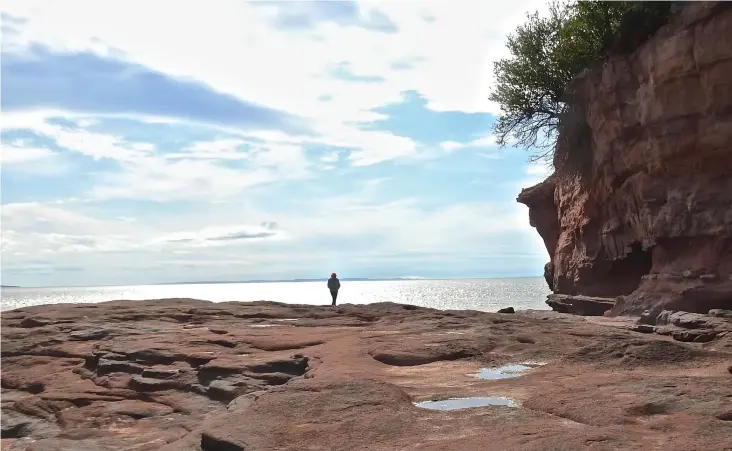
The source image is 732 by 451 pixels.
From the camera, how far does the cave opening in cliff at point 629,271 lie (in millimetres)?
23859

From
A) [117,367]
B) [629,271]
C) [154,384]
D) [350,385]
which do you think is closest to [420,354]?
[350,385]

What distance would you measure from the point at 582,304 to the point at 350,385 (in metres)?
19.6

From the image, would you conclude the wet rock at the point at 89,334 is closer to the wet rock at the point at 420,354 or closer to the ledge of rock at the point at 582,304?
the wet rock at the point at 420,354

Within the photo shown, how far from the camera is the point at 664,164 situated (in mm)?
19703

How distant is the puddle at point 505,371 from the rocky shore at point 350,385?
9 cm

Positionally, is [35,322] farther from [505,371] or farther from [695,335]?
[695,335]

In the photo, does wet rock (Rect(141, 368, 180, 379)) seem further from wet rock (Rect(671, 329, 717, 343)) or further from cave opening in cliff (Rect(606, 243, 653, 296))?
cave opening in cliff (Rect(606, 243, 653, 296))

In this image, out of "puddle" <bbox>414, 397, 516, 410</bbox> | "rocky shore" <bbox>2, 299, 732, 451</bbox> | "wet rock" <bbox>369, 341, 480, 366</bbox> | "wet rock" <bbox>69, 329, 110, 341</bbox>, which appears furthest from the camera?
"wet rock" <bbox>69, 329, 110, 341</bbox>

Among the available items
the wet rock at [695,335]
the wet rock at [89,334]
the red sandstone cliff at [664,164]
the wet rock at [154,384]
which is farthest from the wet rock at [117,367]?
the red sandstone cliff at [664,164]

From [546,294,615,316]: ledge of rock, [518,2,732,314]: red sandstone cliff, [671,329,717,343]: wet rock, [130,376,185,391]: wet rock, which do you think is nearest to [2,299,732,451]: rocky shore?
[130,376,185,391]: wet rock

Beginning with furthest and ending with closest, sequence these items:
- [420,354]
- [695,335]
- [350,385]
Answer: [695,335] < [420,354] < [350,385]

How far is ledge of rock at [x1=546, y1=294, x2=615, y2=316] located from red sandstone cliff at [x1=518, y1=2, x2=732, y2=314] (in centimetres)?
109

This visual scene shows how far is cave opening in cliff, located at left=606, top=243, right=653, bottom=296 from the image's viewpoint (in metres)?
23.9

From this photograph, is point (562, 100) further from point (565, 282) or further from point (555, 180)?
point (565, 282)
